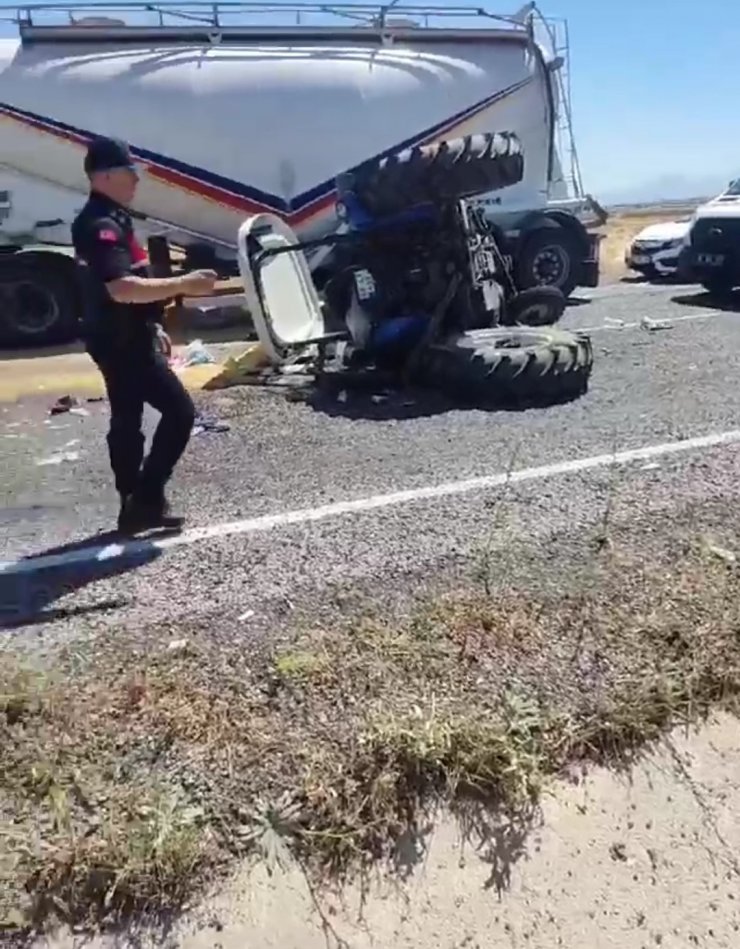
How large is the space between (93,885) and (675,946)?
1.50 meters

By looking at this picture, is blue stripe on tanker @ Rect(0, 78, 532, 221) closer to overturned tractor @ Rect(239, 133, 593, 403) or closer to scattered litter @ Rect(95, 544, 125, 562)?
overturned tractor @ Rect(239, 133, 593, 403)

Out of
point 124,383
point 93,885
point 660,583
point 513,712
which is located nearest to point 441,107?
point 124,383

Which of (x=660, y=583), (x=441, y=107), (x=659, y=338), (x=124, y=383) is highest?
(x=441, y=107)

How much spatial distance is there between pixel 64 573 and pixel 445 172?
13.3 ft

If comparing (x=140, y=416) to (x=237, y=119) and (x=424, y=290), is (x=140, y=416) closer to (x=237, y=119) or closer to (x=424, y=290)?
(x=424, y=290)

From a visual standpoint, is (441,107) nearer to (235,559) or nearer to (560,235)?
(560,235)

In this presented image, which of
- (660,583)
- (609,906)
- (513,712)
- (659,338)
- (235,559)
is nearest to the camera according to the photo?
(609,906)

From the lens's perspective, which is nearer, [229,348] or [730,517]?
[730,517]

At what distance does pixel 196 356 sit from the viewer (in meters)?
8.99

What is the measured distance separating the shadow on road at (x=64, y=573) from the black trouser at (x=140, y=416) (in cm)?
27

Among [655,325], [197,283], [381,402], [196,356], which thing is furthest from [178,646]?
[655,325]

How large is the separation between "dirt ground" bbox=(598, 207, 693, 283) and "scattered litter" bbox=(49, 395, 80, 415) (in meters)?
9.37

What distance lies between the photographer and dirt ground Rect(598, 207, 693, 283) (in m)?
16.6

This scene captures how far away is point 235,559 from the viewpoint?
4.13 metres
